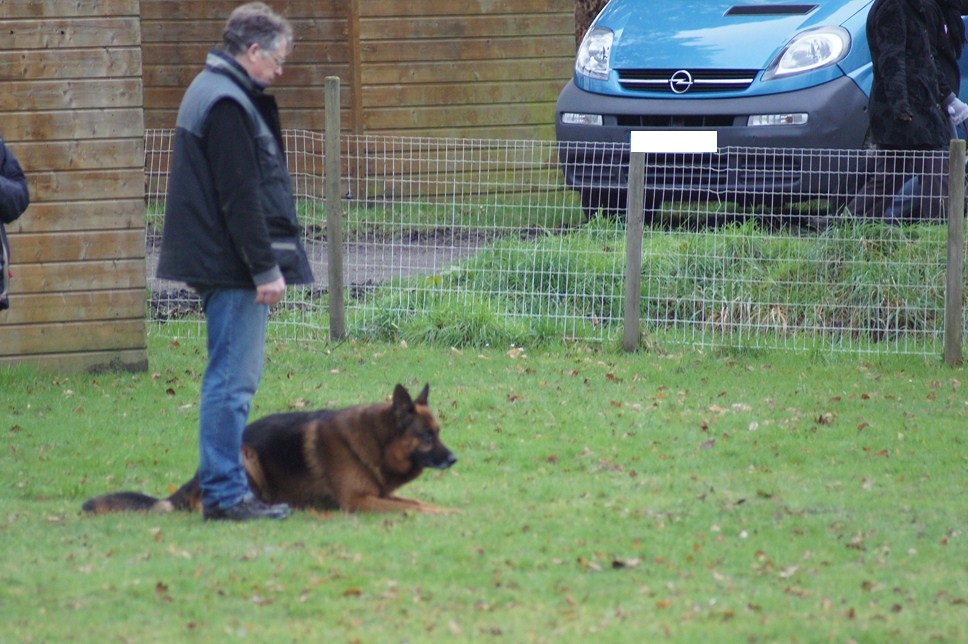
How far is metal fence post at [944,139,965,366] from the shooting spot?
372 inches

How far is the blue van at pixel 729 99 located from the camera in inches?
412

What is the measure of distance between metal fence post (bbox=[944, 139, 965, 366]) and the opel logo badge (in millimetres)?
2610

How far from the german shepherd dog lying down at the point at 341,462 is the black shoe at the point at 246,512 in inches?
9.1

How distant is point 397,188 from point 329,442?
326 inches

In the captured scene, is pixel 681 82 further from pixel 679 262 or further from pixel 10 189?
pixel 10 189

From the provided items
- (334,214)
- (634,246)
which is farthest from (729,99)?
(334,214)

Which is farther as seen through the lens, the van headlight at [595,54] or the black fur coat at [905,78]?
the van headlight at [595,54]

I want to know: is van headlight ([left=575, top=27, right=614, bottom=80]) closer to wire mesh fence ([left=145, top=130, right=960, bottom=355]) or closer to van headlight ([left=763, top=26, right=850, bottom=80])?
wire mesh fence ([left=145, top=130, right=960, bottom=355])

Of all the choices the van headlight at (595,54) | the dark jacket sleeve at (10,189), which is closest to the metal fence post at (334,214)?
the van headlight at (595,54)

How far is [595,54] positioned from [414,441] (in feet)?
22.3

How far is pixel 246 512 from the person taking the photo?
5980mm

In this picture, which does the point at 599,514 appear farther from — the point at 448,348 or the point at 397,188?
the point at 397,188

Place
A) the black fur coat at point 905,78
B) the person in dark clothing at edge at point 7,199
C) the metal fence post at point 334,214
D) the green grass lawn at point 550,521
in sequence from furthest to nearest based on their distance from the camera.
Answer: the metal fence post at point 334,214, the black fur coat at point 905,78, the person in dark clothing at edge at point 7,199, the green grass lawn at point 550,521

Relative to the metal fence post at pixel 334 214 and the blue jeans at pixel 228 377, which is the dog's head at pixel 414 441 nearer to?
the blue jeans at pixel 228 377
